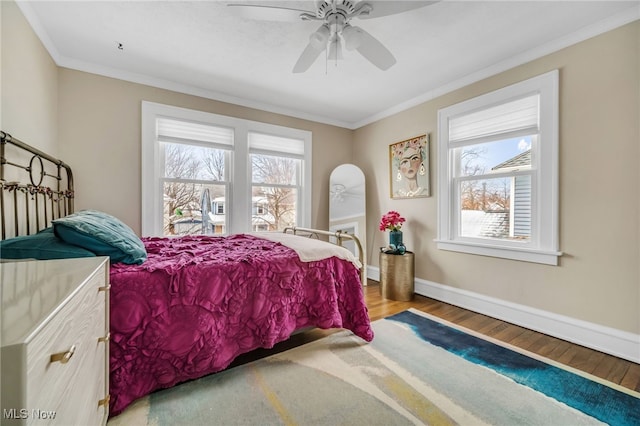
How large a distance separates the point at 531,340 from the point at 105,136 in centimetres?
447

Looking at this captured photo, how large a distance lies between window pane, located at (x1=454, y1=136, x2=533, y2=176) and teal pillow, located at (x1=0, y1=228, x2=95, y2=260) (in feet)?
11.2

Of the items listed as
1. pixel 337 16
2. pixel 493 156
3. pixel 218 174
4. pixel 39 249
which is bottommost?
pixel 39 249

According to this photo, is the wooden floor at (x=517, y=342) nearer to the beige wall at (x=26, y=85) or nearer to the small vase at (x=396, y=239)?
the small vase at (x=396, y=239)

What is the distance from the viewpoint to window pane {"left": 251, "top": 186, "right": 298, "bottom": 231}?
3.71 metres

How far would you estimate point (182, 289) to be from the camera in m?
1.54

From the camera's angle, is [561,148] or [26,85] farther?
[561,148]

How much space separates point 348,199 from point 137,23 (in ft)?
10.1

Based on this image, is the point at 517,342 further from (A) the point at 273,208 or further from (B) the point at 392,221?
(A) the point at 273,208

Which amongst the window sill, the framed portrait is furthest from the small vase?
the framed portrait

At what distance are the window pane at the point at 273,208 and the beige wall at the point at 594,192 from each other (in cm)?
265

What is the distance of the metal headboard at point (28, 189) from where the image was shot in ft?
5.38

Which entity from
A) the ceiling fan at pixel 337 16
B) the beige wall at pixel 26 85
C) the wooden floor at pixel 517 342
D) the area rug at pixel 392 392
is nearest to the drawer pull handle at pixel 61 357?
the area rug at pixel 392 392

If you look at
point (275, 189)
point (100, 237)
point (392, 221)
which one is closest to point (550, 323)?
point (392, 221)

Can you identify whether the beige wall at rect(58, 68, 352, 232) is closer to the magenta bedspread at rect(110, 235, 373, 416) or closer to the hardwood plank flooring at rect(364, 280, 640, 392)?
the magenta bedspread at rect(110, 235, 373, 416)
